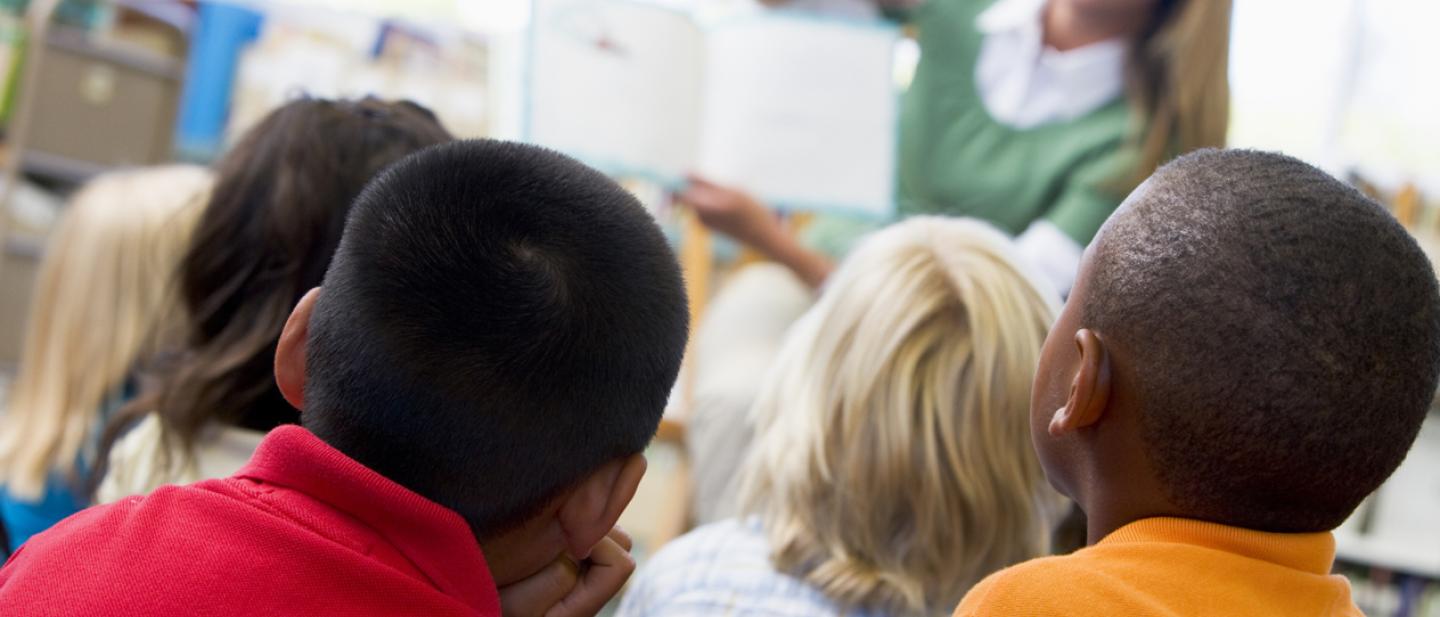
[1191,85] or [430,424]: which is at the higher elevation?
[1191,85]

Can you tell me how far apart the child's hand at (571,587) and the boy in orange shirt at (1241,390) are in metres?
0.21

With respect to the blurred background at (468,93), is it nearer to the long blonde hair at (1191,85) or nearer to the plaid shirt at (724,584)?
the long blonde hair at (1191,85)

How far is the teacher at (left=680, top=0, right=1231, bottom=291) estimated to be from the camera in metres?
2.04

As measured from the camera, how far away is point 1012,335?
119 cm

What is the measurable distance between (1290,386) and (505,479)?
1.40 ft

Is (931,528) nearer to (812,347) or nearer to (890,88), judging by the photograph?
(812,347)

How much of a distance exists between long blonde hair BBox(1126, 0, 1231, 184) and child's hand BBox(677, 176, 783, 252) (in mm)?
600

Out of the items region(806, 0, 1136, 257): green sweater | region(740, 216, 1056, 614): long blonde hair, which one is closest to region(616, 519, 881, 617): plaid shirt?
region(740, 216, 1056, 614): long blonde hair

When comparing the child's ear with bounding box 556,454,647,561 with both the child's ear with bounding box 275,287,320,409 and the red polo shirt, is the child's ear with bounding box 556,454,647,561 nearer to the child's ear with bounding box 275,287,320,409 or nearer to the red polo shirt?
the red polo shirt

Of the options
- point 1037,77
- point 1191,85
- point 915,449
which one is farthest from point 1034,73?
point 915,449

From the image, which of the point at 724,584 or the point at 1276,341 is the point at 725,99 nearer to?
the point at 724,584

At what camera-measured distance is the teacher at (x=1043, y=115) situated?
6.68ft

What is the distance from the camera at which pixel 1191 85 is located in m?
2.04

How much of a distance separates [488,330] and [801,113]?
1.45 m
